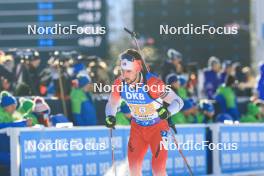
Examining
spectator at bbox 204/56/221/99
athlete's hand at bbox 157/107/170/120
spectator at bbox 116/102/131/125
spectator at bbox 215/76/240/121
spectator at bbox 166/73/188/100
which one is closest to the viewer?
athlete's hand at bbox 157/107/170/120

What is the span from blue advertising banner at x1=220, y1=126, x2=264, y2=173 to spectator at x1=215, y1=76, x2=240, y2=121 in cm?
78

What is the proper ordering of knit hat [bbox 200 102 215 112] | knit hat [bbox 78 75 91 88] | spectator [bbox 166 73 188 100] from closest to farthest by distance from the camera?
spectator [bbox 166 73 188 100], knit hat [bbox 78 75 91 88], knit hat [bbox 200 102 215 112]

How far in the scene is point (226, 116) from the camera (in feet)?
39.5

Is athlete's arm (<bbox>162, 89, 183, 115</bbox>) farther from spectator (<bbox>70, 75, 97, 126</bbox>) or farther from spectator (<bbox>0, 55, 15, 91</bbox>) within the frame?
spectator (<bbox>0, 55, 15, 91</bbox>)

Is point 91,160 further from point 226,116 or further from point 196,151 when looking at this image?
point 226,116

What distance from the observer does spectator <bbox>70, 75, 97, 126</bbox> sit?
35.4ft

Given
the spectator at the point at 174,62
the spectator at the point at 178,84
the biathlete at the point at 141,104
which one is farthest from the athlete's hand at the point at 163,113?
the spectator at the point at 174,62

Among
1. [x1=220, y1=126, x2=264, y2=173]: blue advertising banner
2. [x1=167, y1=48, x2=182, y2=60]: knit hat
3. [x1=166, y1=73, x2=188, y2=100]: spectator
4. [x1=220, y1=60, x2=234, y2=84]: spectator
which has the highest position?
[x1=167, y1=48, x2=182, y2=60]: knit hat

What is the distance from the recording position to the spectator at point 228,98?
12.4 meters

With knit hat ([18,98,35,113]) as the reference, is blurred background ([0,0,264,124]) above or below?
above

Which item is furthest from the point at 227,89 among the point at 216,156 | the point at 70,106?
the point at 70,106

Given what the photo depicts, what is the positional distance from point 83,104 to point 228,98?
248 cm

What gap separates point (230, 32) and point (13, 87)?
3000 millimetres

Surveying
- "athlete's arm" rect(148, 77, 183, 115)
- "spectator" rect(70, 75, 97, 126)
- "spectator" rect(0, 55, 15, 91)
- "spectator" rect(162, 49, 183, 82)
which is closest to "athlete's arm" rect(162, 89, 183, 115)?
"athlete's arm" rect(148, 77, 183, 115)
